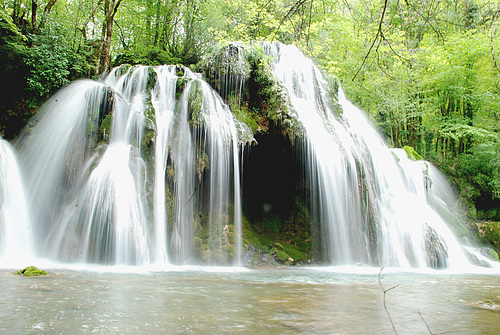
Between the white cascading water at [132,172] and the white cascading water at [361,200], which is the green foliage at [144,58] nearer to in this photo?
the white cascading water at [132,172]

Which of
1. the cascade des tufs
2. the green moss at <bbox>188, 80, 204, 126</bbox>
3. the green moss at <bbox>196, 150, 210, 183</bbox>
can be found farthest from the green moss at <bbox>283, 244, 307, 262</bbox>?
the green moss at <bbox>188, 80, 204, 126</bbox>

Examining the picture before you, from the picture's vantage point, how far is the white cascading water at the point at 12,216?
26.5 feet

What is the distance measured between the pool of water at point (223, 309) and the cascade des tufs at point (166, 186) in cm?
308

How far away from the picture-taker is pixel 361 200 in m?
10.4

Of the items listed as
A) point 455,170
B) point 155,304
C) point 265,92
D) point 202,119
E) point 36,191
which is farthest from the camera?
point 455,170

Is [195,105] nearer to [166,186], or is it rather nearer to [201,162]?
[201,162]

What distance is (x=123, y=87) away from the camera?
1077 centimetres

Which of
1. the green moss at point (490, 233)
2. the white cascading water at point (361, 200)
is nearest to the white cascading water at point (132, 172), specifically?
the white cascading water at point (361, 200)

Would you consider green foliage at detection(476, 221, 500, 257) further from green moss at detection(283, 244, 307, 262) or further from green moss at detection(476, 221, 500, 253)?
green moss at detection(283, 244, 307, 262)

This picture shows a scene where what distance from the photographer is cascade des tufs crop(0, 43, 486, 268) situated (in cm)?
813

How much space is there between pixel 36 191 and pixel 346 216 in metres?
8.66

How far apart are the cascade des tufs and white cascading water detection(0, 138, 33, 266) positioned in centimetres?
3

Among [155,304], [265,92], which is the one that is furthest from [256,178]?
[155,304]

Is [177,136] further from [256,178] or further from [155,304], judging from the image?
[155,304]
